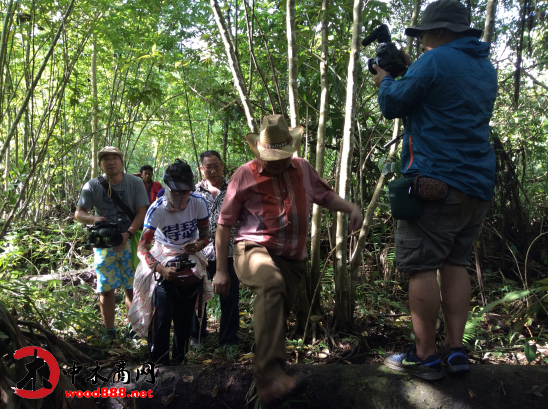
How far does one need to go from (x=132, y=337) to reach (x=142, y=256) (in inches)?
52.7

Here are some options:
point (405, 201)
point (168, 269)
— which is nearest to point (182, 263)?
point (168, 269)

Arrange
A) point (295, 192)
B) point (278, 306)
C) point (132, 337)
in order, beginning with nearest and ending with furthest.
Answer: point (278, 306) → point (295, 192) → point (132, 337)

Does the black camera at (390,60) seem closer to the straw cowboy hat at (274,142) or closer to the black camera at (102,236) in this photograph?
the straw cowboy hat at (274,142)

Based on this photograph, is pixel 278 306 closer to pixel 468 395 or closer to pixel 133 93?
pixel 468 395

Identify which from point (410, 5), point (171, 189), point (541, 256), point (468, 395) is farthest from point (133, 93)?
point (541, 256)

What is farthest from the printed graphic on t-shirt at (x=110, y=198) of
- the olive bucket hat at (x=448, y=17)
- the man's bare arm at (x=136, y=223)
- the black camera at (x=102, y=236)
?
the olive bucket hat at (x=448, y=17)

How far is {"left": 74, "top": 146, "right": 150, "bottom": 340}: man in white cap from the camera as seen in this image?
408 cm

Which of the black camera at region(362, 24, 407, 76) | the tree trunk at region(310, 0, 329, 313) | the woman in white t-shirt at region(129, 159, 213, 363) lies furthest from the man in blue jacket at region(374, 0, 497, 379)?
the woman in white t-shirt at region(129, 159, 213, 363)

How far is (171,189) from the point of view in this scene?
10.8 feet

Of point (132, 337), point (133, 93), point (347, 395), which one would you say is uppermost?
point (133, 93)

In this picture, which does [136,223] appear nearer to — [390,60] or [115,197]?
[115,197]

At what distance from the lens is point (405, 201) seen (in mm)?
2188

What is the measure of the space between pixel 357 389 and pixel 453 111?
1.68 metres

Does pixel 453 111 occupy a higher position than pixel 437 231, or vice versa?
pixel 453 111
